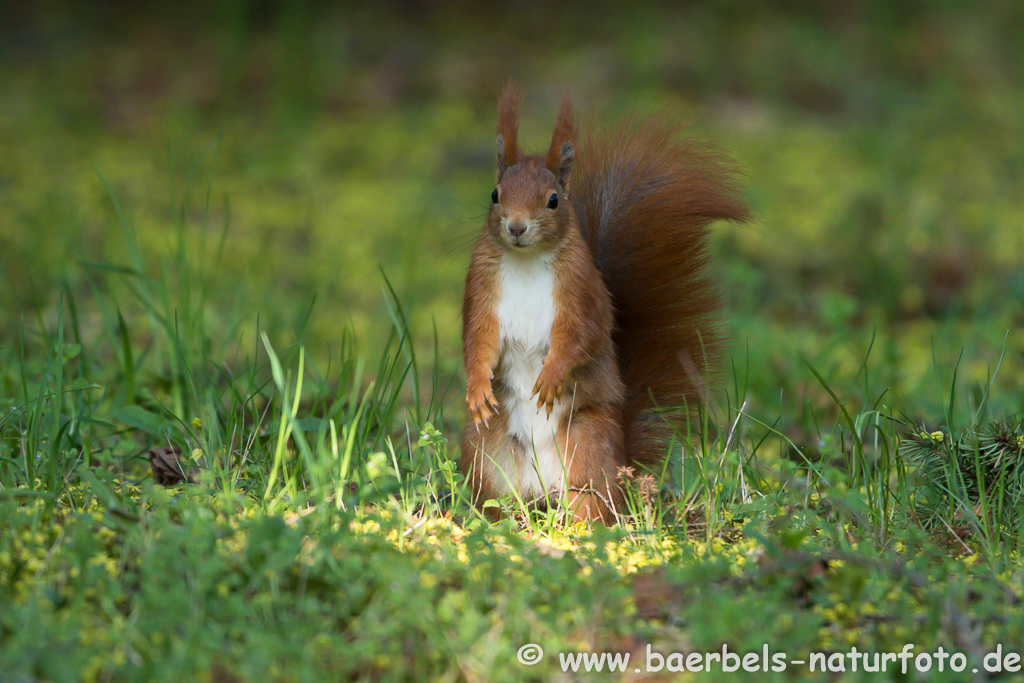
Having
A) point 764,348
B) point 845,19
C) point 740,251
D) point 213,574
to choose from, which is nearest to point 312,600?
point 213,574

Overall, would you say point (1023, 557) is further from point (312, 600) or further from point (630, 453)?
point (312, 600)

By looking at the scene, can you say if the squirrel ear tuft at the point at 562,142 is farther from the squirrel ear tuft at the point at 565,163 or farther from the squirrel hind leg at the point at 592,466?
the squirrel hind leg at the point at 592,466

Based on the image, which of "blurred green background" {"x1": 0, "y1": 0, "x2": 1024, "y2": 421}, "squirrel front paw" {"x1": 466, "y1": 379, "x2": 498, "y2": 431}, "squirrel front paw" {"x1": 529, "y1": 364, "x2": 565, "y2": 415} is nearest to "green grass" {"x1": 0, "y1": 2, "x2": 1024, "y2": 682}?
"blurred green background" {"x1": 0, "y1": 0, "x2": 1024, "y2": 421}

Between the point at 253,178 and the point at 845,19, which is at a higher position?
the point at 845,19

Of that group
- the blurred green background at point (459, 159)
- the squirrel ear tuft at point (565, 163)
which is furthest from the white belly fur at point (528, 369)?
the blurred green background at point (459, 159)

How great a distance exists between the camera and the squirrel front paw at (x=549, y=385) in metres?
2.00

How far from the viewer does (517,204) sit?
80.7 inches

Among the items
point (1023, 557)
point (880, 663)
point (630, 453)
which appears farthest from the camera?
point (630, 453)

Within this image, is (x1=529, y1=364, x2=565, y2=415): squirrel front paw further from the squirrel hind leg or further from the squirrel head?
the squirrel head

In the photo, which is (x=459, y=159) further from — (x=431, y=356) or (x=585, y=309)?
(x=585, y=309)

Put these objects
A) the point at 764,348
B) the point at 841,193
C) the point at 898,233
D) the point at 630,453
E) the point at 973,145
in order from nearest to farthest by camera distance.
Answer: the point at 630,453 → the point at 764,348 → the point at 898,233 → the point at 841,193 → the point at 973,145

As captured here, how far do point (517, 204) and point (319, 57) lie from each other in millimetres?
6210

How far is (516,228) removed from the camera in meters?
2.00

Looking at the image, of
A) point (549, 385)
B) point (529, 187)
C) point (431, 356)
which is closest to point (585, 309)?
point (549, 385)
